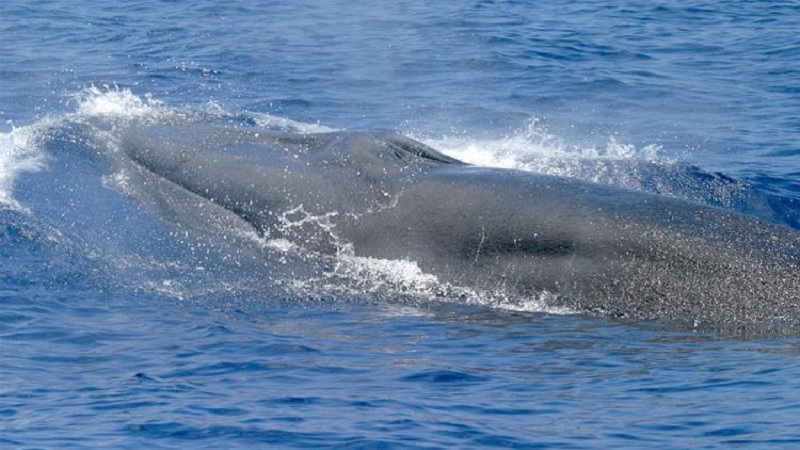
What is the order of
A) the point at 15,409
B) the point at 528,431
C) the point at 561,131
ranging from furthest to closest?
1. the point at 561,131
2. the point at 15,409
3. the point at 528,431

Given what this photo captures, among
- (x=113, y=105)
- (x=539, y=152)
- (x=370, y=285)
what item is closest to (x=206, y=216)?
(x=370, y=285)

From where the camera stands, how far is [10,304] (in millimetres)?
15711

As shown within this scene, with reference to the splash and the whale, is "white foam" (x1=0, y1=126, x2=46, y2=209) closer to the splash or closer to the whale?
the whale

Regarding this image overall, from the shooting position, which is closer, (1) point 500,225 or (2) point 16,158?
(1) point 500,225

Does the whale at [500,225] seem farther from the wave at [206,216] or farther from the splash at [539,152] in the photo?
the splash at [539,152]

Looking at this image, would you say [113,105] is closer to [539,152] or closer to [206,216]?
[206,216]

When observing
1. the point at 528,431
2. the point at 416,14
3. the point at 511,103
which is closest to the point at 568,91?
the point at 511,103

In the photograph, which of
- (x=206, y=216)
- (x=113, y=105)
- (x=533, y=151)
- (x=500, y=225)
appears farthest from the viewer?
(x=113, y=105)

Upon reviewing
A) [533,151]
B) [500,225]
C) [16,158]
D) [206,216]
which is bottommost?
[533,151]

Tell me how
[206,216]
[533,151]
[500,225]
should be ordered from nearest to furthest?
[500,225] → [206,216] → [533,151]

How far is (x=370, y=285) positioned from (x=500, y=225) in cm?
166

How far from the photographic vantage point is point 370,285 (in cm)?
1620

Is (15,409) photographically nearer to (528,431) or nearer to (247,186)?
(528,431)

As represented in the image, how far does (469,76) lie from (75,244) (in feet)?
51.1
